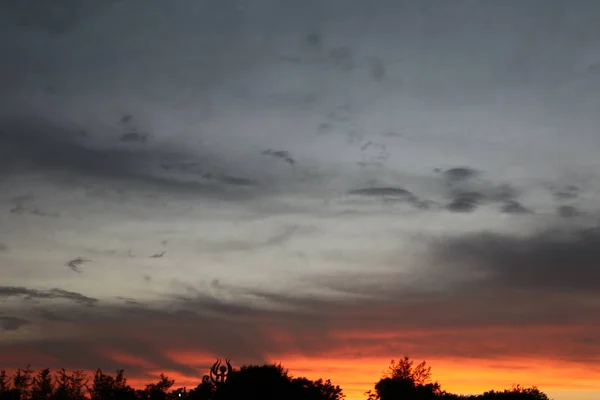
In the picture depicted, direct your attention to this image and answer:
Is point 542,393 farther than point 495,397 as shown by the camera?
Yes

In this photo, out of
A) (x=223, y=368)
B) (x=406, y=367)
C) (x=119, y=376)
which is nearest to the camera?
(x=223, y=368)

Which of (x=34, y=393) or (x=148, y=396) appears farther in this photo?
(x=34, y=393)

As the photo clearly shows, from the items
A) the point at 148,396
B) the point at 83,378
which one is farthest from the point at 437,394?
the point at 83,378

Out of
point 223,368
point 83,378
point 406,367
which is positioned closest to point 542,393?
point 406,367

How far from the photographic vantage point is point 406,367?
127188 mm

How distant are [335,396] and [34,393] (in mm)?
68314

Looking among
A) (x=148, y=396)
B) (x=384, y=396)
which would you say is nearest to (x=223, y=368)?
(x=384, y=396)

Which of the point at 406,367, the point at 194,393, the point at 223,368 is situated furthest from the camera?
the point at 406,367

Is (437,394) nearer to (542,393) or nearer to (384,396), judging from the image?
(384,396)

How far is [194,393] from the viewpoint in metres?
115

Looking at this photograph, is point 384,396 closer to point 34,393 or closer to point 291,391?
point 291,391

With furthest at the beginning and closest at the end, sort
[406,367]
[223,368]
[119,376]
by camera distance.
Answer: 1. [119,376]
2. [406,367]
3. [223,368]

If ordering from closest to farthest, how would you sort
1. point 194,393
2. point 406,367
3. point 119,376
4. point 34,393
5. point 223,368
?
point 223,368
point 194,393
point 406,367
point 119,376
point 34,393

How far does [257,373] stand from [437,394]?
176 feet
